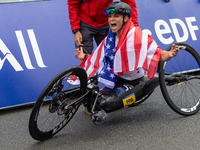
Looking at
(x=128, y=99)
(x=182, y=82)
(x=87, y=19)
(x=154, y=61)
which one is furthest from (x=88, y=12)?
(x=182, y=82)

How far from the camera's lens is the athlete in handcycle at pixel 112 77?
2633mm

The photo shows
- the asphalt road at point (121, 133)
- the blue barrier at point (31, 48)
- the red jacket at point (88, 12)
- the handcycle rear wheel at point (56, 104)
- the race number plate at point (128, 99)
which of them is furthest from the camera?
the blue barrier at point (31, 48)

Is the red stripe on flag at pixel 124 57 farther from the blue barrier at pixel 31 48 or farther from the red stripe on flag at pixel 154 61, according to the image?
the blue barrier at pixel 31 48

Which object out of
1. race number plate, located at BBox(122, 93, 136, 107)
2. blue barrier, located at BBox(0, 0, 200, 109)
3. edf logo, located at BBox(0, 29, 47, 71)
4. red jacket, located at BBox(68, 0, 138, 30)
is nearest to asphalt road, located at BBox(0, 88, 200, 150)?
race number plate, located at BBox(122, 93, 136, 107)

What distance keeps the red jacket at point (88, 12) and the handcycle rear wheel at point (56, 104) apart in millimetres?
844

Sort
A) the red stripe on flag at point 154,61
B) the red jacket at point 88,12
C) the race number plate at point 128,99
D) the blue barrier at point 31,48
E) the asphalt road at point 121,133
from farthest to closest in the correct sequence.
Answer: the blue barrier at point 31,48, the red jacket at point 88,12, the race number plate at point 128,99, the red stripe on flag at point 154,61, the asphalt road at point 121,133

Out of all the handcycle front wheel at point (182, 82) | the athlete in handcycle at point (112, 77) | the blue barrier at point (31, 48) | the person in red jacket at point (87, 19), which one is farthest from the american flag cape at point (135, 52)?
the blue barrier at point (31, 48)

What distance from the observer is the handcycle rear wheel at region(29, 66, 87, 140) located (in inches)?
96.1

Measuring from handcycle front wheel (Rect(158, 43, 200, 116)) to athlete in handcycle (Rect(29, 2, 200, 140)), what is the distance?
0.04 ft

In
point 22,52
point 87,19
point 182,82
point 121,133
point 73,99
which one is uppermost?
point 87,19

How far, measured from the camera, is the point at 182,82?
3.19 meters

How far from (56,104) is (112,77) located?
721 millimetres

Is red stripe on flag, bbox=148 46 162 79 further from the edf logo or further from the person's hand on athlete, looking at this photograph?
the edf logo

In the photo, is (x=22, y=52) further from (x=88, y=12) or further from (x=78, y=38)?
(x=88, y=12)
